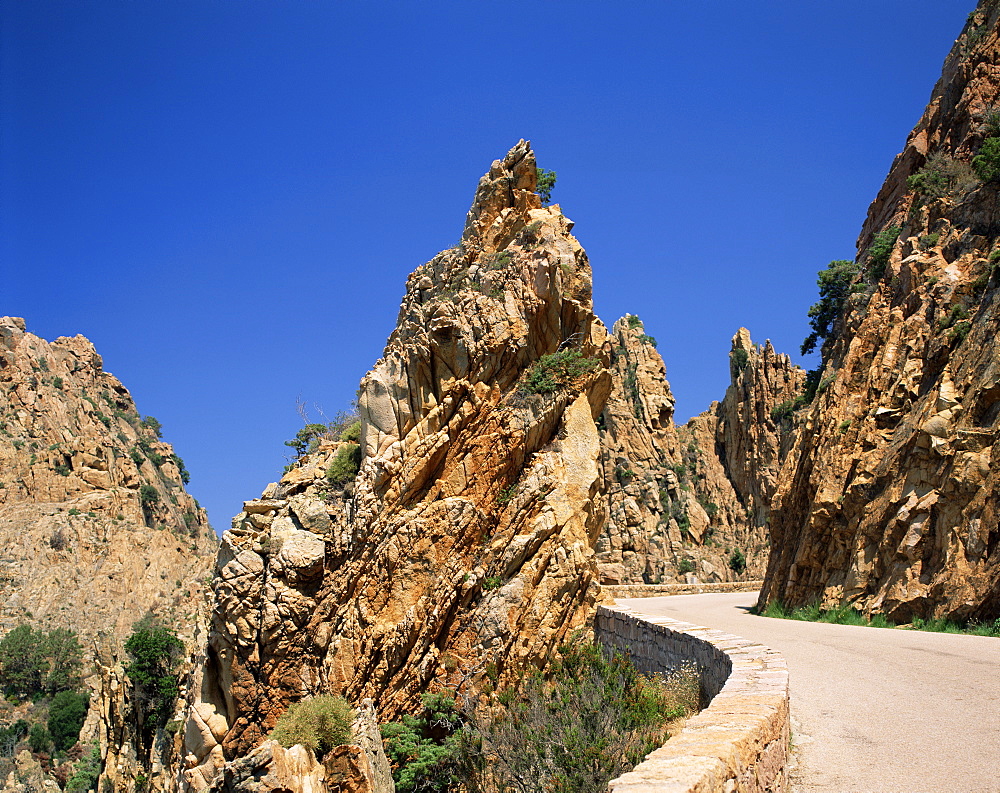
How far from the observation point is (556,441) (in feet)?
56.5

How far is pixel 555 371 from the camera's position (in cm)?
1736

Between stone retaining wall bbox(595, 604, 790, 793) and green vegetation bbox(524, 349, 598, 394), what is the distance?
851cm

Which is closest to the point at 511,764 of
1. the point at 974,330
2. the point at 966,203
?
the point at 974,330

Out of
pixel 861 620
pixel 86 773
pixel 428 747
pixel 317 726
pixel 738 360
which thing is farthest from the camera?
pixel 738 360

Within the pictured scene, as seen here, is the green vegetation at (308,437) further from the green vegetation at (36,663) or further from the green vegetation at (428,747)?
the green vegetation at (36,663)

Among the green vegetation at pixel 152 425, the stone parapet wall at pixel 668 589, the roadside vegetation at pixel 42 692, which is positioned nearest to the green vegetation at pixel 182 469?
the green vegetation at pixel 152 425

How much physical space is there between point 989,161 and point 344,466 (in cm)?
1584

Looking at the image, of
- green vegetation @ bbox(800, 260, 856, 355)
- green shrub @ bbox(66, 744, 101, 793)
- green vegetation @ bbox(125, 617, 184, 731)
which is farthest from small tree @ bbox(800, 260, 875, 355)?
green shrub @ bbox(66, 744, 101, 793)

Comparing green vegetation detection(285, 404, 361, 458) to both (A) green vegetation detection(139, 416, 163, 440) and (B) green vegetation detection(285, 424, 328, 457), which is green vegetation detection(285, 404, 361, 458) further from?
(A) green vegetation detection(139, 416, 163, 440)

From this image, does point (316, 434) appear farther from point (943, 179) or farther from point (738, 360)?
point (738, 360)

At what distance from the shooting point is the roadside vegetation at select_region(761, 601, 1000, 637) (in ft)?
35.8

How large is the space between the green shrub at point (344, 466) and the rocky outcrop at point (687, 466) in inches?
845

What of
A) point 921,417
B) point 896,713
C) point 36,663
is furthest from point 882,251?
point 36,663

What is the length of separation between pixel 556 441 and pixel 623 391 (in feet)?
101
